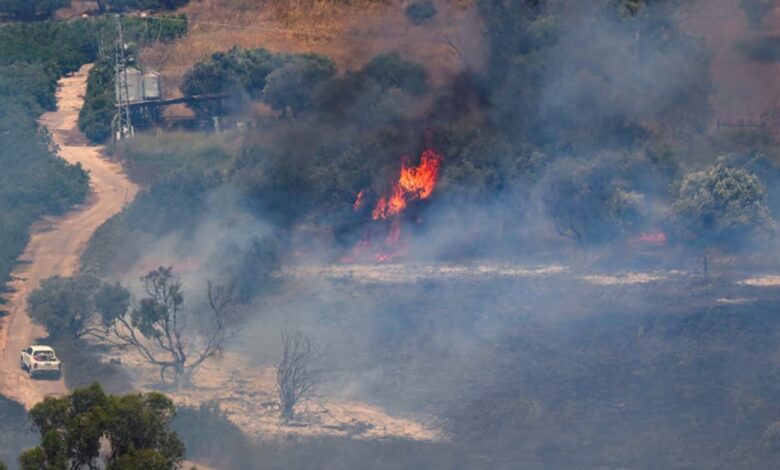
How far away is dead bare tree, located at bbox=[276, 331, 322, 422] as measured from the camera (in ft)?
234

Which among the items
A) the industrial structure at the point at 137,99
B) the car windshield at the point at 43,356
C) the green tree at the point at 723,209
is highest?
the industrial structure at the point at 137,99

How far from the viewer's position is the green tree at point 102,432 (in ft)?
169

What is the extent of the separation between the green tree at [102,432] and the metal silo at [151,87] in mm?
65795

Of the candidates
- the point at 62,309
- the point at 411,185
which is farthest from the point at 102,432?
the point at 411,185

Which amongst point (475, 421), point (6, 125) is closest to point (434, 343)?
point (475, 421)

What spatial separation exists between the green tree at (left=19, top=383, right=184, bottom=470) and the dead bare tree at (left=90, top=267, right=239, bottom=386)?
70.9 feet

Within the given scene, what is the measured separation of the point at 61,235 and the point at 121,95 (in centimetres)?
2147

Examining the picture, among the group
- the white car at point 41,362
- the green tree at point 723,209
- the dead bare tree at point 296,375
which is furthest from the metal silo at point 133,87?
the dead bare tree at point 296,375

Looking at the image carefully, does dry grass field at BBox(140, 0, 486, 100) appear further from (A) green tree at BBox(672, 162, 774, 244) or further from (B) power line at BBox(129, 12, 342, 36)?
(A) green tree at BBox(672, 162, 774, 244)

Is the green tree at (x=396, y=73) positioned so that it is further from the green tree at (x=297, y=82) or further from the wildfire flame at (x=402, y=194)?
the green tree at (x=297, y=82)

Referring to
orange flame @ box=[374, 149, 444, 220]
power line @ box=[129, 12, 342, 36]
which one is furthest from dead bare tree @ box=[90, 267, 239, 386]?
power line @ box=[129, 12, 342, 36]

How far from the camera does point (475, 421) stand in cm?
7000

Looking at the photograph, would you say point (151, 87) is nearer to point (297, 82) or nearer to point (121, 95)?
point (121, 95)

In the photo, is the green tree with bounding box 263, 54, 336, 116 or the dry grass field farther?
the green tree with bounding box 263, 54, 336, 116
